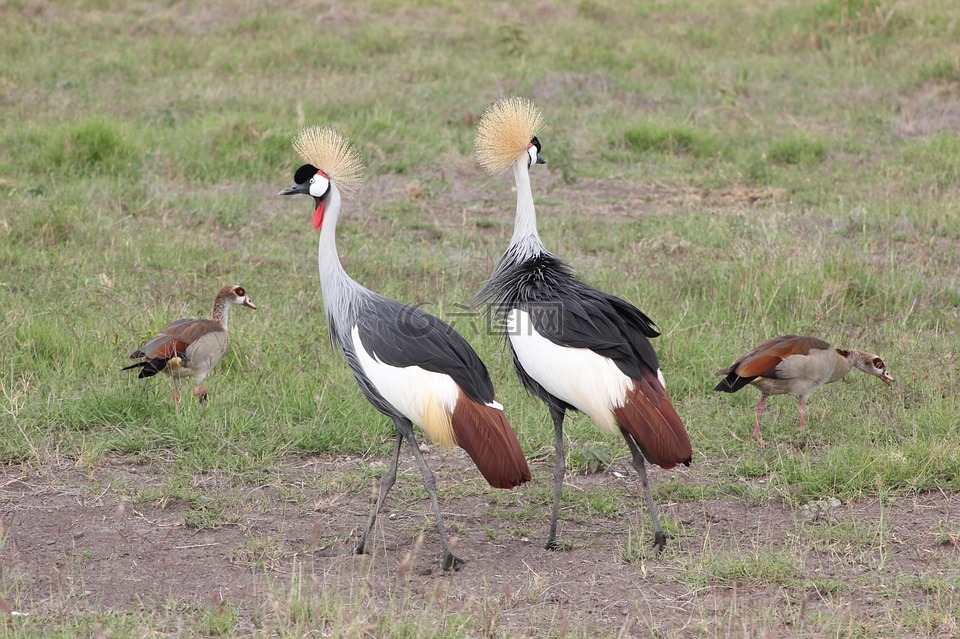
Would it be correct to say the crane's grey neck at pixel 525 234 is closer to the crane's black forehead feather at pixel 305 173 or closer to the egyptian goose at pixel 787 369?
Answer: the crane's black forehead feather at pixel 305 173

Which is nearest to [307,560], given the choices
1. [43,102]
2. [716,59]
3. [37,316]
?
[37,316]

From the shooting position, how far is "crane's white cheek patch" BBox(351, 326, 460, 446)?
3.92 metres

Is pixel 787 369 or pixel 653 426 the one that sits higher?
pixel 653 426

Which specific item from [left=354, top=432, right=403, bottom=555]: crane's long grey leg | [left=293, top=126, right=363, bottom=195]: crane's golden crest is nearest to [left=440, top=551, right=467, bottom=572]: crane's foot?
[left=354, top=432, right=403, bottom=555]: crane's long grey leg

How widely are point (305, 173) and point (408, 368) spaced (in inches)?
36.2

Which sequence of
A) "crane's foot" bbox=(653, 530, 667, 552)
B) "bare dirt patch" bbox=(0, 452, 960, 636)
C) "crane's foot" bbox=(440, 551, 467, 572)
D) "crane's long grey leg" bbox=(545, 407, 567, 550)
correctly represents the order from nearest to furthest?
1. "bare dirt patch" bbox=(0, 452, 960, 636)
2. "crane's foot" bbox=(440, 551, 467, 572)
3. "crane's foot" bbox=(653, 530, 667, 552)
4. "crane's long grey leg" bbox=(545, 407, 567, 550)

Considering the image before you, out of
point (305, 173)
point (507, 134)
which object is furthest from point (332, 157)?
point (507, 134)

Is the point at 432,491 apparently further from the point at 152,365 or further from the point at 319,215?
the point at 152,365

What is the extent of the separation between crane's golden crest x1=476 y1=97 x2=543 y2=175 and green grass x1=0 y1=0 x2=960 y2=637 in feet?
4.03

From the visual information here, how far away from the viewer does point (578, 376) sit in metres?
4.05

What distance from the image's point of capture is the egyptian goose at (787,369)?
16.1 ft

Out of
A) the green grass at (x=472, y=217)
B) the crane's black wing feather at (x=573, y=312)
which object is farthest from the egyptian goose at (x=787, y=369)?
the crane's black wing feather at (x=573, y=312)

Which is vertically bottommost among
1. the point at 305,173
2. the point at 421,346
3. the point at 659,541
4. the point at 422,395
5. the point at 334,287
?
the point at 659,541

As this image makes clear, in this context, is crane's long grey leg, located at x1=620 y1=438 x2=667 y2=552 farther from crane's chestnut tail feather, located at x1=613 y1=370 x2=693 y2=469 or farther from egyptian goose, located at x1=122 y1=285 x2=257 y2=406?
egyptian goose, located at x1=122 y1=285 x2=257 y2=406
